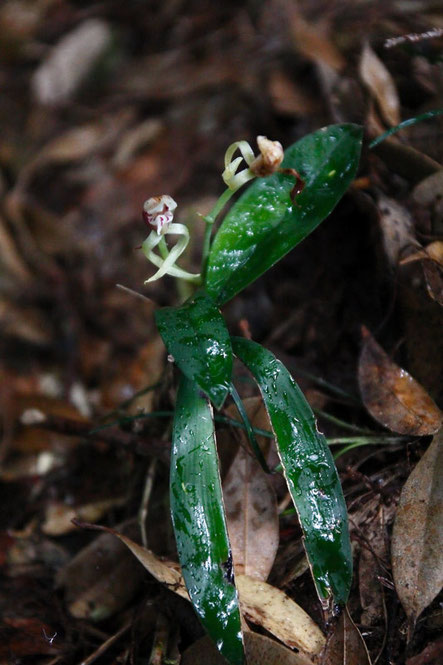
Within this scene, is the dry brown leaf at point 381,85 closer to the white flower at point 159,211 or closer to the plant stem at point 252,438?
the white flower at point 159,211

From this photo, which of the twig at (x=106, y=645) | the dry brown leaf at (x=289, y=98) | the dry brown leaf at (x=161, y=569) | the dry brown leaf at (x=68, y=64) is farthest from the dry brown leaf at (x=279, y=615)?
the dry brown leaf at (x=68, y=64)

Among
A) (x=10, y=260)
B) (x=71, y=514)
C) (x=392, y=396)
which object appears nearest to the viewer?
(x=392, y=396)

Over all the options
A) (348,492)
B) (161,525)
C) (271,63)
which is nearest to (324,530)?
(348,492)

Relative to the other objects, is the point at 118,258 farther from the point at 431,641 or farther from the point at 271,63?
the point at 431,641

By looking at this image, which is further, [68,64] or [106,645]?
[68,64]

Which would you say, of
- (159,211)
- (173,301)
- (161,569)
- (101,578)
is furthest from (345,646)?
(173,301)

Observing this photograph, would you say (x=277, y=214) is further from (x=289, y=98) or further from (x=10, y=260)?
(x=10, y=260)
